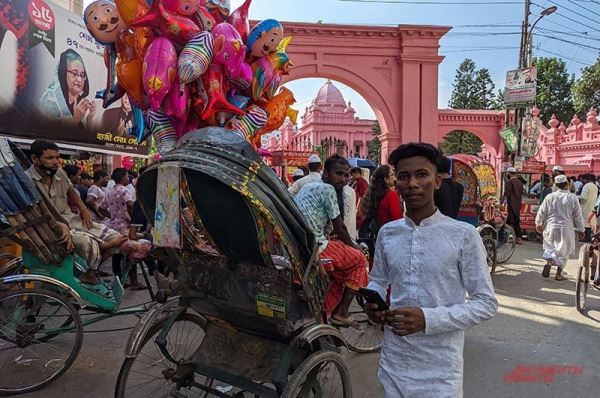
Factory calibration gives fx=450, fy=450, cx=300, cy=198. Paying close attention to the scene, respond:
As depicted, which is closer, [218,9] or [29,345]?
[29,345]

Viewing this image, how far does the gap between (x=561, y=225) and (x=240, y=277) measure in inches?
252

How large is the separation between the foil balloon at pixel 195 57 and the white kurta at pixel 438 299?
2903mm

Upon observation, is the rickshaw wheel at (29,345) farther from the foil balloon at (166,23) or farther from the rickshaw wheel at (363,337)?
the foil balloon at (166,23)

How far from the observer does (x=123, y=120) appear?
13641mm

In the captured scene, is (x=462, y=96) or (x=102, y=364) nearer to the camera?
(x=102, y=364)

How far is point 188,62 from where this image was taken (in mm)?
4008

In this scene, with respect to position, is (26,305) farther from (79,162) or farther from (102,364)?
(79,162)

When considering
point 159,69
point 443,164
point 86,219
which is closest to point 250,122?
point 159,69

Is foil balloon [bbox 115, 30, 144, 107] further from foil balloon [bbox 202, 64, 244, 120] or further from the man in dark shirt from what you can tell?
the man in dark shirt

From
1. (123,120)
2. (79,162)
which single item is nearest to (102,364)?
(79,162)

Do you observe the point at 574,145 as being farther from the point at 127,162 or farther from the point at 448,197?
the point at 127,162

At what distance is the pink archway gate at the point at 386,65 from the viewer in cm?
1488

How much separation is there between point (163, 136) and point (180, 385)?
2.61 metres

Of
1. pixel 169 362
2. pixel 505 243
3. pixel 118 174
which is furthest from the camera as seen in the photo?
pixel 505 243
